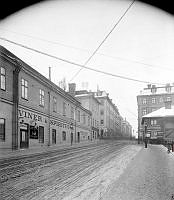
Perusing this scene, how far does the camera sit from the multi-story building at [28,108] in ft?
55.4

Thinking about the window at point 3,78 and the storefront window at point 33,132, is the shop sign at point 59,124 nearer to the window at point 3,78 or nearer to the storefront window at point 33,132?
the storefront window at point 33,132

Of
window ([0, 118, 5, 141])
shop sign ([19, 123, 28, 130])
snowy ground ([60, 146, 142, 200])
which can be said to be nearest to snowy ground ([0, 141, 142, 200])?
snowy ground ([60, 146, 142, 200])

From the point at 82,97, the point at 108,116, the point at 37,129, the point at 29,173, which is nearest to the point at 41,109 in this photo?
the point at 37,129

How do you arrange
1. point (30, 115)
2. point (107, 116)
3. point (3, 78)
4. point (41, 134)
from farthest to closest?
1. point (107, 116)
2. point (41, 134)
3. point (30, 115)
4. point (3, 78)

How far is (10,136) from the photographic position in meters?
17.2

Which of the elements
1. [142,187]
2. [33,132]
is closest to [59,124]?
[33,132]

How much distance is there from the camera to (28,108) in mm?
20203

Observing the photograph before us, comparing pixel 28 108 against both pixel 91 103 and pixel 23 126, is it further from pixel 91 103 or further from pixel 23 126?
pixel 91 103

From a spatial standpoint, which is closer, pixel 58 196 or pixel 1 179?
pixel 58 196

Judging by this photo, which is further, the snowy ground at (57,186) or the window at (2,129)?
the window at (2,129)

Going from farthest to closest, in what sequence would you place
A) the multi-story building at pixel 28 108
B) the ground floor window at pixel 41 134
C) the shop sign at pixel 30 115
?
the ground floor window at pixel 41 134
the shop sign at pixel 30 115
the multi-story building at pixel 28 108

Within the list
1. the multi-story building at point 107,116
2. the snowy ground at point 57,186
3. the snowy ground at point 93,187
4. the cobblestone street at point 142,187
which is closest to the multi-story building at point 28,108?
the snowy ground at point 57,186

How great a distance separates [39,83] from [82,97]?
25401mm

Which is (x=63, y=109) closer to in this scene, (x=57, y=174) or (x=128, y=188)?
(x=57, y=174)
